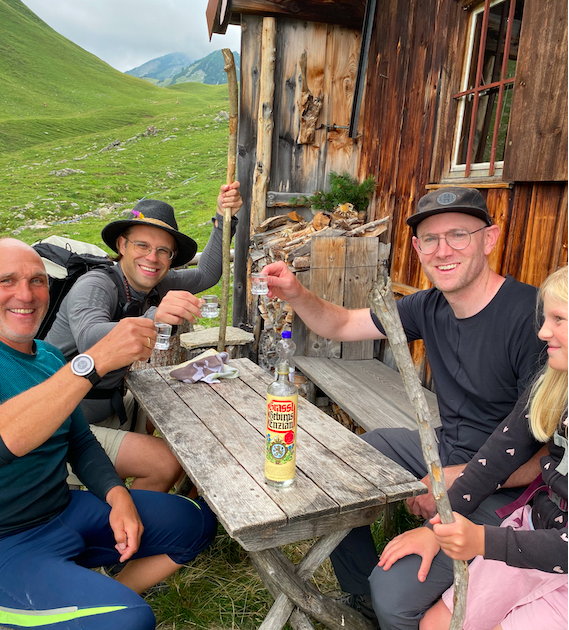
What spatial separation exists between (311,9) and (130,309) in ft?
12.9

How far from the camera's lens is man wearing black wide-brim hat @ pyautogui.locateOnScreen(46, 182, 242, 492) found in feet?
8.91

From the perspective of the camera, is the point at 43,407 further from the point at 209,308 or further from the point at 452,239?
the point at 452,239

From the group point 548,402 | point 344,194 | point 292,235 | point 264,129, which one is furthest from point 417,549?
point 264,129

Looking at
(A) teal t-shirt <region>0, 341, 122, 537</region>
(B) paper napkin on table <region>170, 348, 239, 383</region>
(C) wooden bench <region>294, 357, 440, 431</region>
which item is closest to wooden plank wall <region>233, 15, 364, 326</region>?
(C) wooden bench <region>294, 357, 440, 431</region>

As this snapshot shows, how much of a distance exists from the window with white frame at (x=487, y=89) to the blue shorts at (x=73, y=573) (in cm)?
315

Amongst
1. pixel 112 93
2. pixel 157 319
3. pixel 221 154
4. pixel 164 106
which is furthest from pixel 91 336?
pixel 112 93

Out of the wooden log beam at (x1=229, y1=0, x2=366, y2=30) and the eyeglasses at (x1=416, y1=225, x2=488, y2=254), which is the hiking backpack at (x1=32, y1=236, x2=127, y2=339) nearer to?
the eyeglasses at (x1=416, y1=225, x2=488, y2=254)

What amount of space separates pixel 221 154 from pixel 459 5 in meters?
22.4

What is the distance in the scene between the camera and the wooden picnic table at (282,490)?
5.66ft

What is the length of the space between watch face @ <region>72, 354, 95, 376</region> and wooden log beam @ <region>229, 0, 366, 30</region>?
4.51m

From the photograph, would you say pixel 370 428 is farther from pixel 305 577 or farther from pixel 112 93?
pixel 112 93

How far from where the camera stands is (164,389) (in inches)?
111

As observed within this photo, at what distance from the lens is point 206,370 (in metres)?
3.03

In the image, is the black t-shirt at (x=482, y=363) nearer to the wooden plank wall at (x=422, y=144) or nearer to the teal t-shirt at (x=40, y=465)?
the wooden plank wall at (x=422, y=144)
